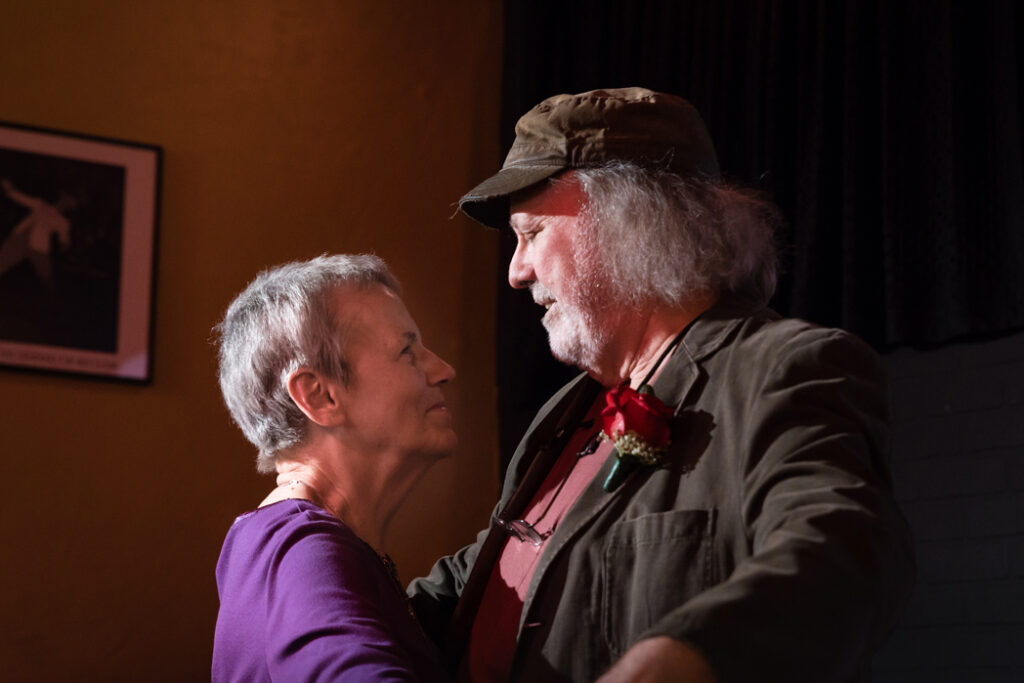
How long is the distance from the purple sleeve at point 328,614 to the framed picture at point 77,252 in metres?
2.26

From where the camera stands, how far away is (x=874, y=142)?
3344 mm

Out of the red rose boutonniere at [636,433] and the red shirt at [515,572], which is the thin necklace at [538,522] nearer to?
the red shirt at [515,572]

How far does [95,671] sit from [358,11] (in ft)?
8.24

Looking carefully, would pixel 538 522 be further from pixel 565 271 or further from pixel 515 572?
pixel 565 271

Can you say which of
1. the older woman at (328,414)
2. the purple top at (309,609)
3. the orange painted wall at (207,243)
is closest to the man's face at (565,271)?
the older woman at (328,414)

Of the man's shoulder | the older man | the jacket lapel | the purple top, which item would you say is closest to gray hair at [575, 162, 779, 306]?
the older man

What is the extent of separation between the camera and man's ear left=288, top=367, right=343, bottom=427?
198 centimetres

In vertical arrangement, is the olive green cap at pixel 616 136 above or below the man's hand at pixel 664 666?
above

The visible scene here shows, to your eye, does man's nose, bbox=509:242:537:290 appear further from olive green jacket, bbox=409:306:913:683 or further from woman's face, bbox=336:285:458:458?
olive green jacket, bbox=409:306:913:683

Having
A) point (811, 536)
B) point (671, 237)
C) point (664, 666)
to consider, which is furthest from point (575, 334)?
point (664, 666)

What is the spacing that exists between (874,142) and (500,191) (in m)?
1.78

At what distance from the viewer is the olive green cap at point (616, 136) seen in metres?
1.89

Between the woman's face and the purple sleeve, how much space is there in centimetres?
29

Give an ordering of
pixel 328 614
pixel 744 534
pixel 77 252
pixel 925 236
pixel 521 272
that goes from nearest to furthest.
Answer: pixel 744 534 < pixel 328 614 < pixel 521 272 < pixel 925 236 < pixel 77 252
